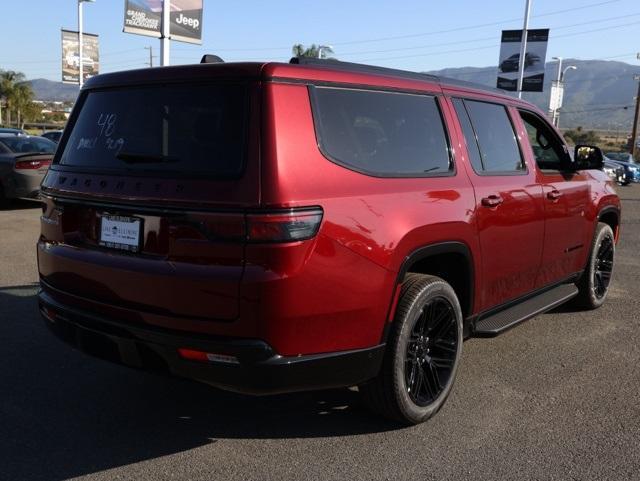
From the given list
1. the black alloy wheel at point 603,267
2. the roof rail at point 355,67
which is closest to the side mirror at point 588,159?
the black alloy wheel at point 603,267

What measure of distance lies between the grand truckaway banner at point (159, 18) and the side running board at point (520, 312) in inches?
542

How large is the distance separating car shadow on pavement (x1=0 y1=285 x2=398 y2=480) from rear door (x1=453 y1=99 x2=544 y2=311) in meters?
1.23

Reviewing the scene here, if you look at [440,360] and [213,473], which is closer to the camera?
[213,473]

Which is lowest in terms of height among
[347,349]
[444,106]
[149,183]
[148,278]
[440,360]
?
[440,360]

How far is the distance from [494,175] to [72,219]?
8.52 feet

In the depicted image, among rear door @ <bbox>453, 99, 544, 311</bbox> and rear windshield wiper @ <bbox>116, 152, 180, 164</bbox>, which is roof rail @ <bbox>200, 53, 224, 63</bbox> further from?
rear door @ <bbox>453, 99, 544, 311</bbox>

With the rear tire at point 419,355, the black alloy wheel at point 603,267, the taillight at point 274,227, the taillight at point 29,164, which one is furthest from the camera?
the taillight at point 29,164

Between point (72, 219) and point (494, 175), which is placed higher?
point (494, 175)

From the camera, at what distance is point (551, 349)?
4.95 meters

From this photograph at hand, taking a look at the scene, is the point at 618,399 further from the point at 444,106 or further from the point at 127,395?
the point at 127,395

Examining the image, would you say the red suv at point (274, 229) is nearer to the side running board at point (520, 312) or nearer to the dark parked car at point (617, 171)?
the side running board at point (520, 312)

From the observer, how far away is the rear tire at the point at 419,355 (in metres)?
3.31

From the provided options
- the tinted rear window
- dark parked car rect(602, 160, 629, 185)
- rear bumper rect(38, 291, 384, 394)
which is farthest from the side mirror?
dark parked car rect(602, 160, 629, 185)

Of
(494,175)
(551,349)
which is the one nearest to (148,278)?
(494,175)
